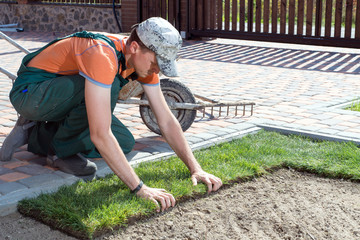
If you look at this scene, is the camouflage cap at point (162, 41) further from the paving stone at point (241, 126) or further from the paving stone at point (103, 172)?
the paving stone at point (241, 126)

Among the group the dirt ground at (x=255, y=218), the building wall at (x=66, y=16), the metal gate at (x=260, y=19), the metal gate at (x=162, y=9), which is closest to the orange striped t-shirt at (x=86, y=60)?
the dirt ground at (x=255, y=218)

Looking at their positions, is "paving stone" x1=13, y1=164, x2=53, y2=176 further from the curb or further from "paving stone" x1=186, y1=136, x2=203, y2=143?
the curb

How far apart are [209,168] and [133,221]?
39.5 inches

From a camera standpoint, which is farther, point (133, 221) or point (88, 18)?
point (88, 18)

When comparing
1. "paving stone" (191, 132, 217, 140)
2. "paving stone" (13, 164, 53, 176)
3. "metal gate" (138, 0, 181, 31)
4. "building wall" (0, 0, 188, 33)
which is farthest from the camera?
"building wall" (0, 0, 188, 33)

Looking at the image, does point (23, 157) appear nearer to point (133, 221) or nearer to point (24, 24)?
point (133, 221)

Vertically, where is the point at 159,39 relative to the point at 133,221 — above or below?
above

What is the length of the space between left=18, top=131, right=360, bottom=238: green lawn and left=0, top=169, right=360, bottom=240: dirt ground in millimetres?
75

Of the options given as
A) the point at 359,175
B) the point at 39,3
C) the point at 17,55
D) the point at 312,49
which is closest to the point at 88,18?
the point at 39,3

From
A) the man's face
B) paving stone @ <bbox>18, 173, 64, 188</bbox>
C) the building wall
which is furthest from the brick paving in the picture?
the building wall

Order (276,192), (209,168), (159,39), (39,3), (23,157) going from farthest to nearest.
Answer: (39,3)
(23,157)
(209,168)
(276,192)
(159,39)

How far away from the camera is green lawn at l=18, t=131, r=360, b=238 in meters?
3.16

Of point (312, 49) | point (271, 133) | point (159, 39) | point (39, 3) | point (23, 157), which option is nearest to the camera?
point (159, 39)

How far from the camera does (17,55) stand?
11.1 metres
